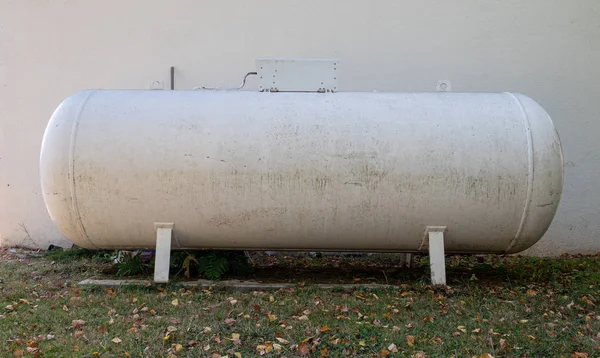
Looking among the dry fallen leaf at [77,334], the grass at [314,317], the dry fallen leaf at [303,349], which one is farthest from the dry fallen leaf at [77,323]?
the dry fallen leaf at [303,349]

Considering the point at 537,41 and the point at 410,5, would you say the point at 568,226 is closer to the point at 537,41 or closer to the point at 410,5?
the point at 537,41

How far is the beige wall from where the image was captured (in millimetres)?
7078

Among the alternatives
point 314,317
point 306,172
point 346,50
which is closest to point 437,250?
point 306,172

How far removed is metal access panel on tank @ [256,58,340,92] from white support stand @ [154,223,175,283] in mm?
1588

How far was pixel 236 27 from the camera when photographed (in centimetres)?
722

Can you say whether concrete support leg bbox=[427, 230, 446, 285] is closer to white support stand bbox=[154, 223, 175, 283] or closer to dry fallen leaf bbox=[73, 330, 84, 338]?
white support stand bbox=[154, 223, 175, 283]

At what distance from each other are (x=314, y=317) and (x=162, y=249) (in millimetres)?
1679

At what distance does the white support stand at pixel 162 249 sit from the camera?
5359 millimetres

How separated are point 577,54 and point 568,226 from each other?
2.03m

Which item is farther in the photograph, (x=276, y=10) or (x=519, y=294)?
(x=276, y=10)

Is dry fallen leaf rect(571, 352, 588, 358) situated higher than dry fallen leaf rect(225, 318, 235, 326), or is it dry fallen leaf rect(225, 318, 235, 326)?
dry fallen leaf rect(225, 318, 235, 326)

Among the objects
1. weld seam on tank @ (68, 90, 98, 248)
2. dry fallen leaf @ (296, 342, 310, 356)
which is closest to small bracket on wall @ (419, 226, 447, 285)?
dry fallen leaf @ (296, 342, 310, 356)

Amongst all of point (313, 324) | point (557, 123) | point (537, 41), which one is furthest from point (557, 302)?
point (537, 41)

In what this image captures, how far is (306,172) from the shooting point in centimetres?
523
